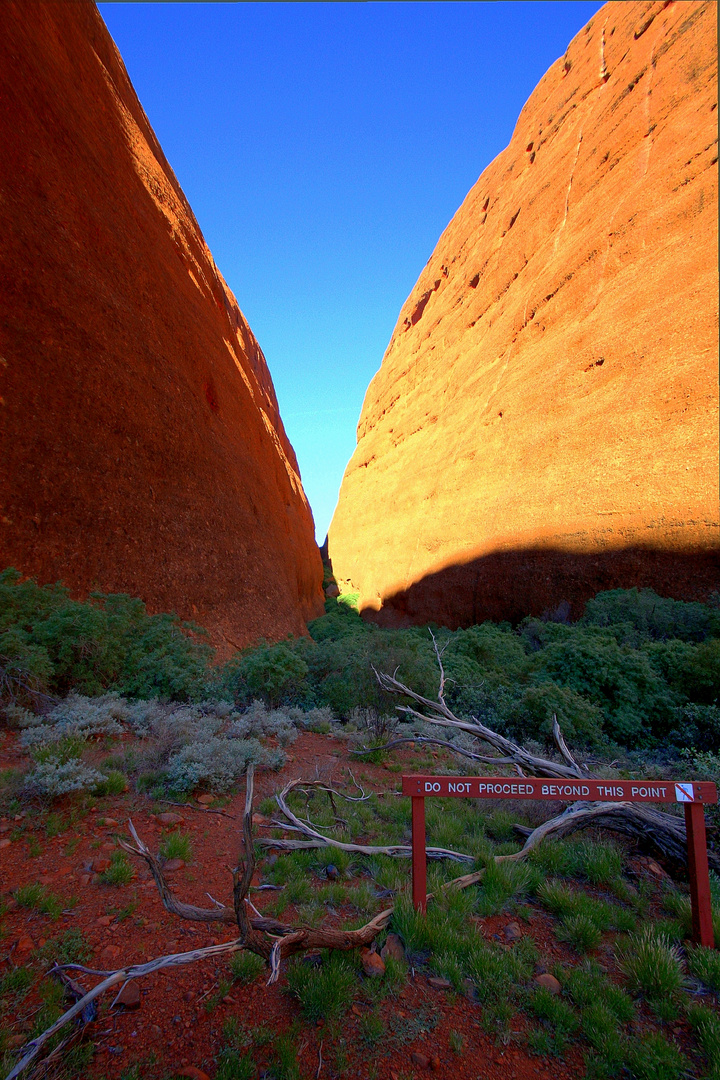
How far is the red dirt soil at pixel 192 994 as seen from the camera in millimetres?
1998

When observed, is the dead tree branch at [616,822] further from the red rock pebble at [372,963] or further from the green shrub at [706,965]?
the red rock pebble at [372,963]

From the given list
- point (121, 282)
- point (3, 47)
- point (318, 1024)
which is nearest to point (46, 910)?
point (318, 1024)

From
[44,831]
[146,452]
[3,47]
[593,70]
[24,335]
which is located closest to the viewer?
[44,831]

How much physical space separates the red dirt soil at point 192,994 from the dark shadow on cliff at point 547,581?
446 inches

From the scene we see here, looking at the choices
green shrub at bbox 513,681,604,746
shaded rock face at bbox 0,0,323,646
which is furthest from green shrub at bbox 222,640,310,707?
green shrub at bbox 513,681,604,746

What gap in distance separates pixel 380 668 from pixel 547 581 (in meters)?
8.83

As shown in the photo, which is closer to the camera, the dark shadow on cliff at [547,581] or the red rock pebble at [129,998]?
the red rock pebble at [129,998]

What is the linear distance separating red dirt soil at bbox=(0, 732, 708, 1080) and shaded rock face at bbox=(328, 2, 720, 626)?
11954 mm

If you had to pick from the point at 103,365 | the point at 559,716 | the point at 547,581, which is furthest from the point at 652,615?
the point at 103,365

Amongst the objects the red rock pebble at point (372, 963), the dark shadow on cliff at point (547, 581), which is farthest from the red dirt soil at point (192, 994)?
the dark shadow on cliff at point (547, 581)

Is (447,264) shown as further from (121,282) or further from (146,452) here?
(146,452)

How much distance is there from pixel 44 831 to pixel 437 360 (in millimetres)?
29074

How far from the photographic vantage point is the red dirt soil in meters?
2.00

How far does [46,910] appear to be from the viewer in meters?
2.75
